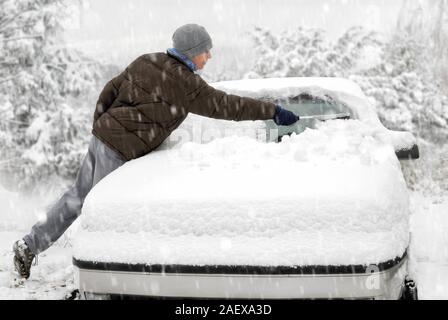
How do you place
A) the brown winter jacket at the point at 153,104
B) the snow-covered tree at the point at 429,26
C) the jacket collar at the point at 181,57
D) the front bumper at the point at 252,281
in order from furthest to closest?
the snow-covered tree at the point at 429,26, the jacket collar at the point at 181,57, the brown winter jacket at the point at 153,104, the front bumper at the point at 252,281

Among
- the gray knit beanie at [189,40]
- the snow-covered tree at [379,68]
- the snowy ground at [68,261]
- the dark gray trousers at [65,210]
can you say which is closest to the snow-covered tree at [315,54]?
the snow-covered tree at [379,68]

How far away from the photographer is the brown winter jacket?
284 centimetres

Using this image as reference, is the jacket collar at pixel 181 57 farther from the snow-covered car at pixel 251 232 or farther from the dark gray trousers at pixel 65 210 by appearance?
the snow-covered car at pixel 251 232

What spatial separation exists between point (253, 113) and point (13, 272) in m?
1.88

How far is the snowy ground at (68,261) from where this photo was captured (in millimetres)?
3143

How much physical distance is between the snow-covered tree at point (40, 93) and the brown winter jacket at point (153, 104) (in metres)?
7.67

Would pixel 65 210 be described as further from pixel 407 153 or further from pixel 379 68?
pixel 379 68

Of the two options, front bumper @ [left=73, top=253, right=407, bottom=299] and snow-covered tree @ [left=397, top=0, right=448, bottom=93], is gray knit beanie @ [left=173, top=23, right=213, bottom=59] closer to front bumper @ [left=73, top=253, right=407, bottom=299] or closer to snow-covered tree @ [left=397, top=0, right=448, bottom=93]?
front bumper @ [left=73, top=253, right=407, bottom=299]

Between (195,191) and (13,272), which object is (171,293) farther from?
(13,272)

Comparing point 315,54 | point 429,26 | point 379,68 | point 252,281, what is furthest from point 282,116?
point 429,26

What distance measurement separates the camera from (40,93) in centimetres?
1080

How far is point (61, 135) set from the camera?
10.3 meters

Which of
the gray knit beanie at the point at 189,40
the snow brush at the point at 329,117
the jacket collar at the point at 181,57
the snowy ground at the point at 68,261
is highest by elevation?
the gray knit beanie at the point at 189,40
